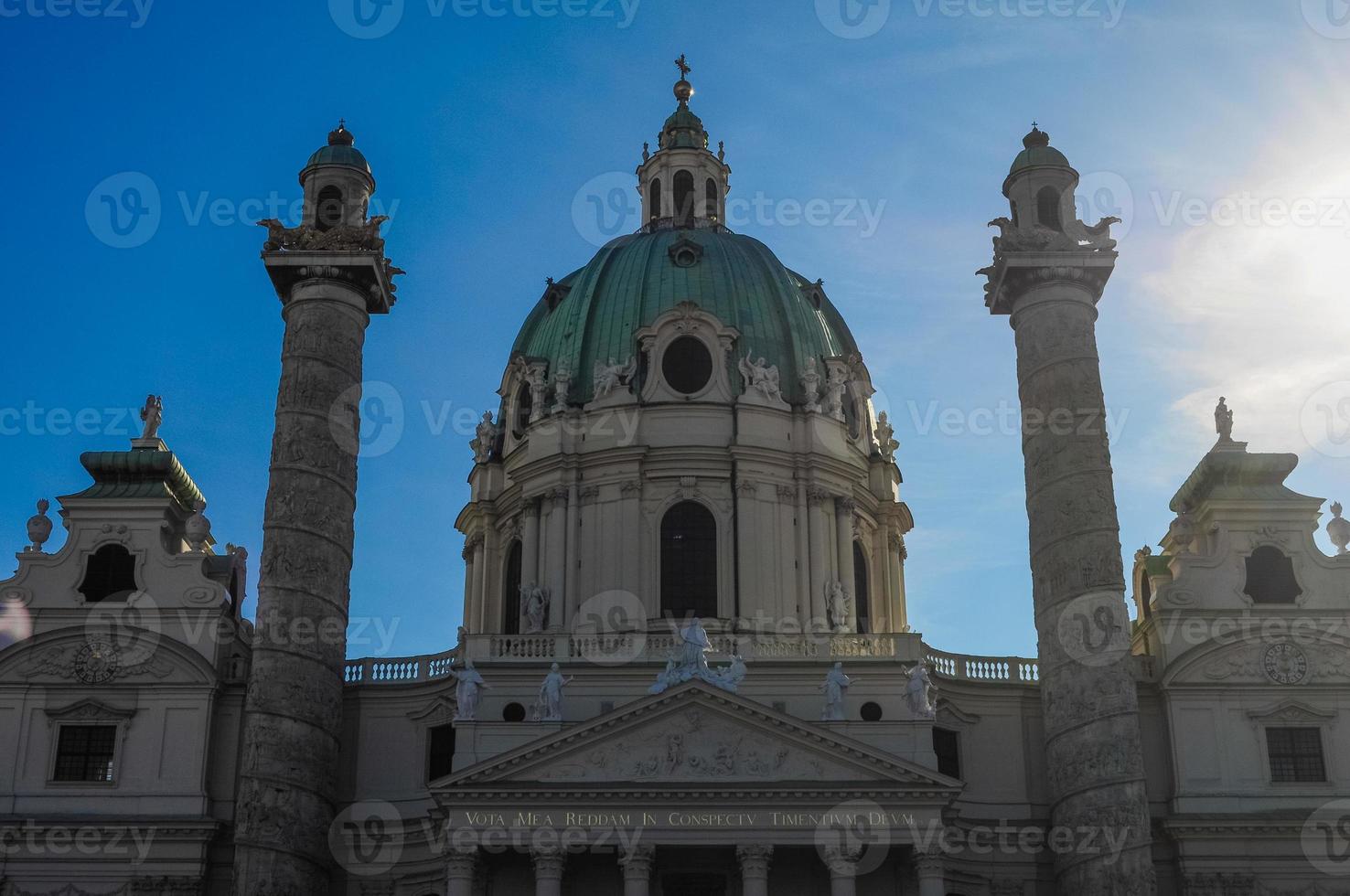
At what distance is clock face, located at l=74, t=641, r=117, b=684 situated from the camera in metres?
39.0

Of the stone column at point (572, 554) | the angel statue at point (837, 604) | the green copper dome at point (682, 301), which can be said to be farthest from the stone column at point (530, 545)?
the angel statue at point (837, 604)

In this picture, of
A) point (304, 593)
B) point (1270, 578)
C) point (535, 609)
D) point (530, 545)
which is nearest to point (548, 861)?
point (304, 593)

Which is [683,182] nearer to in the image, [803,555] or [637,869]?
[803,555]

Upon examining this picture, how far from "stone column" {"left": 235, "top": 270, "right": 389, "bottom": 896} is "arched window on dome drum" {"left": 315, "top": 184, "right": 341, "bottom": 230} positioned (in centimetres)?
169

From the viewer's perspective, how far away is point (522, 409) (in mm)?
49344

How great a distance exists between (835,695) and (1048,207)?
43.7ft

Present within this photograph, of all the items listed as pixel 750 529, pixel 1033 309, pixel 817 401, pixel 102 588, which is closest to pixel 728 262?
pixel 817 401

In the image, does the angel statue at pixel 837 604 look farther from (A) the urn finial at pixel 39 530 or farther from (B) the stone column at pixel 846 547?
(A) the urn finial at pixel 39 530

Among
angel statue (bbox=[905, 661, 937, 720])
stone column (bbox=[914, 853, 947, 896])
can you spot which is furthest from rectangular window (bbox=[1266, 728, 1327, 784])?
stone column (bbox=[914, 853, 947, 896])

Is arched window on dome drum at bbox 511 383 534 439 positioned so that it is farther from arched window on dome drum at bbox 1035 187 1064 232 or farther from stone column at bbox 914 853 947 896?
stone column at bbox 914 853 947 896

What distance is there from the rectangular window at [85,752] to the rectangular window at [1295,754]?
27167mm

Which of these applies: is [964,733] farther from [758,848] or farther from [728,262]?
[728,262]

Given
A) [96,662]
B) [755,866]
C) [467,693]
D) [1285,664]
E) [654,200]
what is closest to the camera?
[755,866]

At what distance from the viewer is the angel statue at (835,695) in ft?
118
